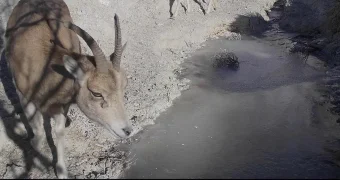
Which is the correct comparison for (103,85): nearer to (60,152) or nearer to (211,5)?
(60,152)

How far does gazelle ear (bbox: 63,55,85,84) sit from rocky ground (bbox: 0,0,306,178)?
5.71 ft

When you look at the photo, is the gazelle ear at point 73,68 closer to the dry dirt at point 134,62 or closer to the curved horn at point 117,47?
the curved horn at point 117,47

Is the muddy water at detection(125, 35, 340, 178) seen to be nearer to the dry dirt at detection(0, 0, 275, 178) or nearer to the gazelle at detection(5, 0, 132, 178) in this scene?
the dry dirt at detection(0, 0, 275, 178)

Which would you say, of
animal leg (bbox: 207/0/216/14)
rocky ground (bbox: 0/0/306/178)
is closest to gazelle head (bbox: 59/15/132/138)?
rocky ground (bbox: 0/0/306/178)

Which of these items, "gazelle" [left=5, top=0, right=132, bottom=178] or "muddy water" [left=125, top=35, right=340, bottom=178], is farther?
"muddy water" [left=125, top=35, right=340, bottom=178]

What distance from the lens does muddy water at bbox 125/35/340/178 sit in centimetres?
588

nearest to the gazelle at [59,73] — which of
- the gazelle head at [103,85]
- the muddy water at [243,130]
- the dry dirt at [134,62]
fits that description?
the gazelle head at [103,85]

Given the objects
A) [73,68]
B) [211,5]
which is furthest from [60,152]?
[211,5]

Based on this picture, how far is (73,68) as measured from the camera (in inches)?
170

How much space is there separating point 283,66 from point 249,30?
13.0 feet

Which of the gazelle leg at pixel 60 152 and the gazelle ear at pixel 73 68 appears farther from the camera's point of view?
the gazelle leg at pixel 60 152

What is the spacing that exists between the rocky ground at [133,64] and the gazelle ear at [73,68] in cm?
174

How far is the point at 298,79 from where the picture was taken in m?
9.73

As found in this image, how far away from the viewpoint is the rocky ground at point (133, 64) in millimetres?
5668
